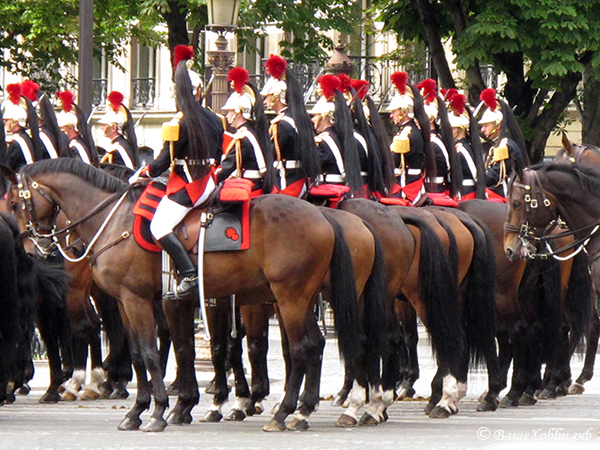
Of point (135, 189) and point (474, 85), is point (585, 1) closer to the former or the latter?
point (474, 85)

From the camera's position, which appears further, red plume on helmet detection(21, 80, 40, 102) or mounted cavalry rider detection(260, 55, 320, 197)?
red plume on helmet detection(21, 80, 40, 102)

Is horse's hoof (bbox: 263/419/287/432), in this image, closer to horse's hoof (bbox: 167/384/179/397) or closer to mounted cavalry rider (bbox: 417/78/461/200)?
horse's hoof (bbox: 167/384/179/397)

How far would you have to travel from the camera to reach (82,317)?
609 inches

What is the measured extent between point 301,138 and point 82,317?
3457 millimetres

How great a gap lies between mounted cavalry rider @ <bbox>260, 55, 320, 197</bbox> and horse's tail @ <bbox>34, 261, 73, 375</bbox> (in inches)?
102

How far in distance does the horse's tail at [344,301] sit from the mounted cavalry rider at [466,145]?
4.10 m

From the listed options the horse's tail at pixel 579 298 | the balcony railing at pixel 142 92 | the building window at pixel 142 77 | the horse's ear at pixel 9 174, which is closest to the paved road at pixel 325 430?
the horse's tail at pixel 579 298

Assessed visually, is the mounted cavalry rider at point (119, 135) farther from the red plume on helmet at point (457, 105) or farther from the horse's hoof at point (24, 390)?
the red plume on helmet at point (457, 105)

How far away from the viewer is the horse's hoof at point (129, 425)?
12.0 m

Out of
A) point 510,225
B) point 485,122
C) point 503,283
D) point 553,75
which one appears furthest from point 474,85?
point 510,225

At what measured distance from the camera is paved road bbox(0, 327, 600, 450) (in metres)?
10.9

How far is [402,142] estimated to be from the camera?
49.8 ft

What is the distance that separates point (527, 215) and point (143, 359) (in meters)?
3.43

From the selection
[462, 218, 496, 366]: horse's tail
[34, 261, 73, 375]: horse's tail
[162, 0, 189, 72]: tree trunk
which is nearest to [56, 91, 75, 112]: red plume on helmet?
[34, 261, 73, 375]: horse's tail
